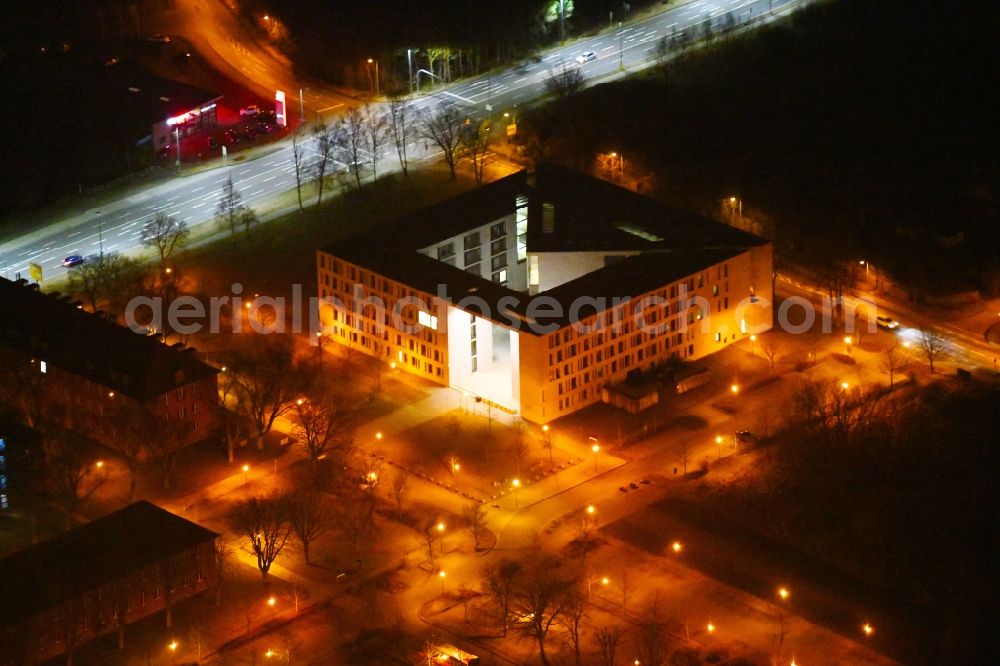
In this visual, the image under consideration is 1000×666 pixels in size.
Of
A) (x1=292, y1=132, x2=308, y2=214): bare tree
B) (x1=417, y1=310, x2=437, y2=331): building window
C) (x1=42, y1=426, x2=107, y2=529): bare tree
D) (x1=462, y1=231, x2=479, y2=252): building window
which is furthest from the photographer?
(x1=292, y1=132, x2=308, y2=214): bare tree

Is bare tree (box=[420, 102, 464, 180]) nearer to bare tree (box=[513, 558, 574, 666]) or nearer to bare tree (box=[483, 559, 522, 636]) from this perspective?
bare tree (box=[483, 559, 522, 636])

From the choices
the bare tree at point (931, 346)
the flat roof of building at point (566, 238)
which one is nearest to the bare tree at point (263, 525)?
the flat roof of building at point (566, 238)

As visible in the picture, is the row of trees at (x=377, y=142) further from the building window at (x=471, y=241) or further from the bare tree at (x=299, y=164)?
the building window at (x=471, y=241)

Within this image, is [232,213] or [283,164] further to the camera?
[283,164]

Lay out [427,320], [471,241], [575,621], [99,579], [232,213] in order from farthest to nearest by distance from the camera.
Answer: [232,213] < [471,241] < [427,320] < [575,621] < [99,579]

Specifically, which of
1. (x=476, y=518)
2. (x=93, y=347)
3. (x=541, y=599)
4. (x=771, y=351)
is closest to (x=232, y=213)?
(x=93, y=347)

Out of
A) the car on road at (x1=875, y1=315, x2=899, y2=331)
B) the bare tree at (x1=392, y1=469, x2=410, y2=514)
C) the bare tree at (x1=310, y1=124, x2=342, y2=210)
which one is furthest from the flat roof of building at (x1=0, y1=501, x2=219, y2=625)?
the car on road at (x1=875, y1=315, x2=899, y2=331)

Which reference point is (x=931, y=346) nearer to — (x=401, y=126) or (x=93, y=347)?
(x=401, y=126)
